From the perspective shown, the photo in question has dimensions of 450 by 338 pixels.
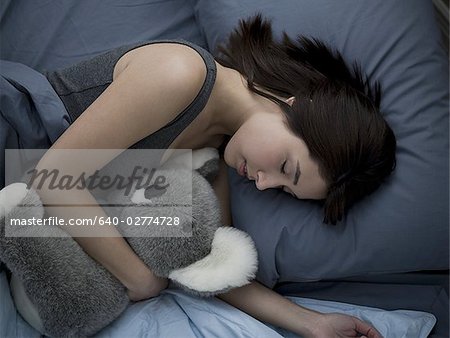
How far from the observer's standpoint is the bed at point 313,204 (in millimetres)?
1213

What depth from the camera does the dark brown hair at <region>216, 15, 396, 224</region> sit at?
1162 millimetres

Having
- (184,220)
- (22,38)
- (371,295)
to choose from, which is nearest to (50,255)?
(184,220)

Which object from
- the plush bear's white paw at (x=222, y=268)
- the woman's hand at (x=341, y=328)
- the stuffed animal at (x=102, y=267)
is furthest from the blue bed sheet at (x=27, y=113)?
the woman's hand at (x=341, y=328)

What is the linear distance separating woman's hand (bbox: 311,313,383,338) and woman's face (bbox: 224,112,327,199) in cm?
27

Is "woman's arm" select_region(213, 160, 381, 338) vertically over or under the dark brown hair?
under

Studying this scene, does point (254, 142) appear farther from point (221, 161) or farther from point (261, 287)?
point (261, 287)

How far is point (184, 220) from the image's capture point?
1191 mm

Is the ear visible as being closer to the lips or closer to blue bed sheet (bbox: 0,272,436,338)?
the lips

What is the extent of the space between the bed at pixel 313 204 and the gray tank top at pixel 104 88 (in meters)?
0.04

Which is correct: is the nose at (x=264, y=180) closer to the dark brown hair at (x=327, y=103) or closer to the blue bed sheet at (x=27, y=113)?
the dark brown hair at (x=327, y=103)

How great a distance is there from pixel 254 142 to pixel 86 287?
392 millimetres

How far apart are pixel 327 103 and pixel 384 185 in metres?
0.21

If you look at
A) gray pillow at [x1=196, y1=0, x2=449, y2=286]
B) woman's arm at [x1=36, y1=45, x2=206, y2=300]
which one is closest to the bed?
gray pillow at [x1=196, y1=0, x2=449, y2=286]

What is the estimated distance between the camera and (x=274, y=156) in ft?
3.78
